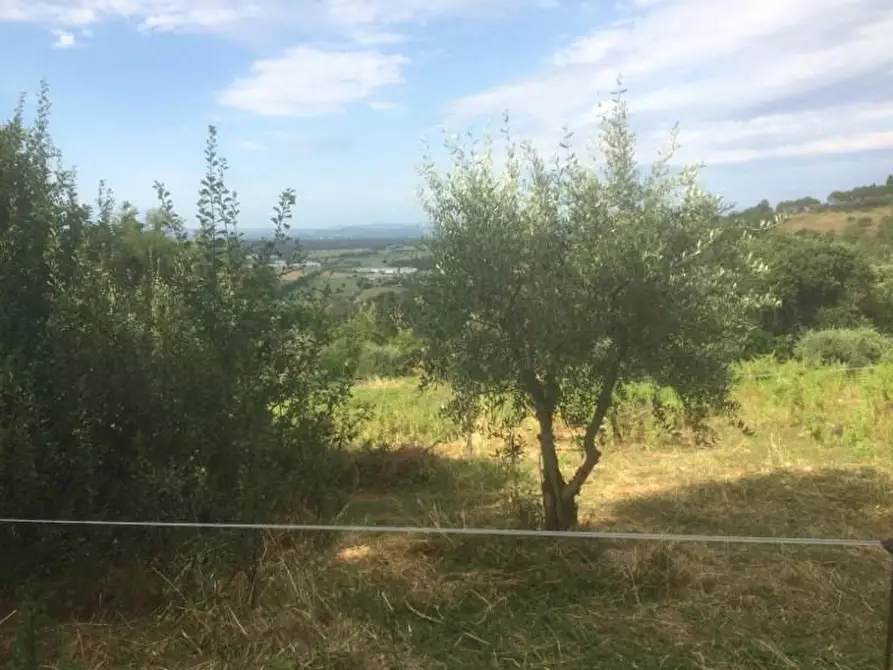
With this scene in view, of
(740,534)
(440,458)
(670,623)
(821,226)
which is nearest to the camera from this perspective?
(670,623)

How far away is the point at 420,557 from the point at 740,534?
293cm

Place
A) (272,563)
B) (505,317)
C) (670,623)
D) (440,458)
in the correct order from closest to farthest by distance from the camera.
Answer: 1. (670,623)
2. (272,563)
3. (505,317)
4. (440,458)

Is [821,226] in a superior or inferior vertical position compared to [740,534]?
superior

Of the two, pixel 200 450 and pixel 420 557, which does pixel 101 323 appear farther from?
pixel 420 557

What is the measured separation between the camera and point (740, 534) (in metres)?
6.55

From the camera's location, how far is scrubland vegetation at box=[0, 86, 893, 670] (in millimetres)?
4551

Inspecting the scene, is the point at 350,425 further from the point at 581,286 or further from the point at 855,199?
the point at 855,199

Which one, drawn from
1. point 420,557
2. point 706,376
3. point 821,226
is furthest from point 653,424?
point 821,226

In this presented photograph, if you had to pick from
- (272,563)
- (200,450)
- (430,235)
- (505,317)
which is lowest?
(272,563)

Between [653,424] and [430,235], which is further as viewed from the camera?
[653,424]

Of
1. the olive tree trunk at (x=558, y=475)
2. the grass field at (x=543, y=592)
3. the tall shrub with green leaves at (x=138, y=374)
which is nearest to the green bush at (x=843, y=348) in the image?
the grass field at (x=543, y=592)

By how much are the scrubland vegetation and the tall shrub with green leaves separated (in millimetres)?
19

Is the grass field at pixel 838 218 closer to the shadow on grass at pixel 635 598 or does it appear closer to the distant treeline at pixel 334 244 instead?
the shadow on grass at pixel 635 598

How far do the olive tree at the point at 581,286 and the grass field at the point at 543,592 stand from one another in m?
1.24
